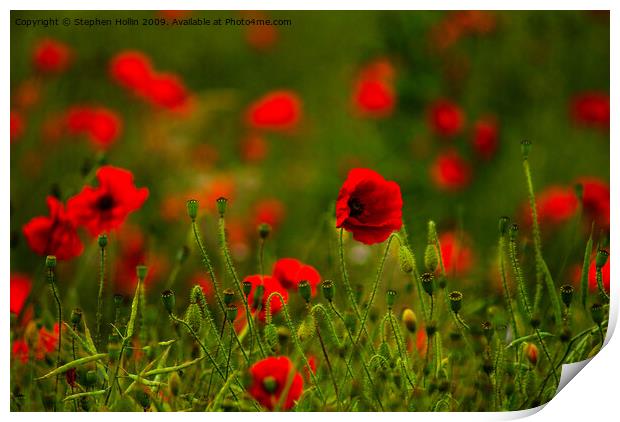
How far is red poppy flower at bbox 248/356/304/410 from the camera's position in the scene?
1.31 m

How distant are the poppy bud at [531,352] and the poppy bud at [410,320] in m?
0.14

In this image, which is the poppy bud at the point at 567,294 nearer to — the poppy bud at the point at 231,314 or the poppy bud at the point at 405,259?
the poppy bud at the point at 405,259

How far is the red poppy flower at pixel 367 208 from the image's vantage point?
1.33 m

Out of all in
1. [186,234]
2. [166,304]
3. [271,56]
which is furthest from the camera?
[271,56]

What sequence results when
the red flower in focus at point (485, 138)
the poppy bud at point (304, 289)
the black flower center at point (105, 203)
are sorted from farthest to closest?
the red flower in focus at point (485, 138) < the black flower center at point (105, 203) < the poppy bud at point (304, 289)

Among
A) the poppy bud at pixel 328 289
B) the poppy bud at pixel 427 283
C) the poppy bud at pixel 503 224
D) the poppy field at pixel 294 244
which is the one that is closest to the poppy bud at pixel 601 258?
the poppy field at pixel 294 244

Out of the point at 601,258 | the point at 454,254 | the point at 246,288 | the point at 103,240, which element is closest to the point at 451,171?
the point at 454,254

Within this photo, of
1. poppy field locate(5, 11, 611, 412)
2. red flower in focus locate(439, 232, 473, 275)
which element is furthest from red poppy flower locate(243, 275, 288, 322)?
red flower in focus locate(439, 232, 473, 275)

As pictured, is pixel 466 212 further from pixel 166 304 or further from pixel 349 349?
pixel 166 304

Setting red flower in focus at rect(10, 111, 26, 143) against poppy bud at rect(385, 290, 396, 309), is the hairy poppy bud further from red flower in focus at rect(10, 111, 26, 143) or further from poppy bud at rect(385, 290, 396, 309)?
poppy bud at rect(385, 290, 396, 309)

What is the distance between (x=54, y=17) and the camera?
1.37 meters

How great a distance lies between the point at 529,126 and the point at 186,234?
466 millimetres
